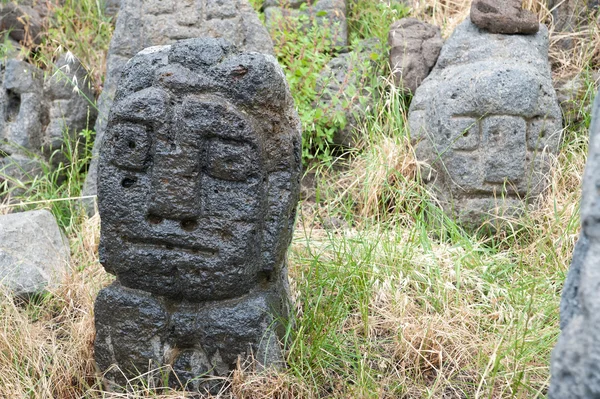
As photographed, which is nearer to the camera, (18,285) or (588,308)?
(588,308)

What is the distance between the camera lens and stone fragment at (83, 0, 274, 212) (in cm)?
363

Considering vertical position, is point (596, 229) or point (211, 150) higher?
point (596, 229)

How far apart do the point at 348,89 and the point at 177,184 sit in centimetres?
196

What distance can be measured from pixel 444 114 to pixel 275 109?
5.09 feet

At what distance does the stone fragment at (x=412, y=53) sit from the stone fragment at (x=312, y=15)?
0.33 metres

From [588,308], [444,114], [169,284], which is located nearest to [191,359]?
[169,284]

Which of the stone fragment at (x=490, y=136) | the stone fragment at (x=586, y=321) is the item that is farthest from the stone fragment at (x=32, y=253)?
the stone fragment at (x=586, y=321)

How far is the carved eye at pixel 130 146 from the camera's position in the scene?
6.48 feet

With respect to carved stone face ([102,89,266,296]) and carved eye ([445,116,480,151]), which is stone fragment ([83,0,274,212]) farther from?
carved stone face ([102,89,266,296])

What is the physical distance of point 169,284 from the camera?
81.5 inches

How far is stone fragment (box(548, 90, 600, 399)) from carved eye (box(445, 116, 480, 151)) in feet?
7.71

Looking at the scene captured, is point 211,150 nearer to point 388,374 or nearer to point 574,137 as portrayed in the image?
point 388,374

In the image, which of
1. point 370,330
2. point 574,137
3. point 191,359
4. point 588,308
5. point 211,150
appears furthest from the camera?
point 574,137

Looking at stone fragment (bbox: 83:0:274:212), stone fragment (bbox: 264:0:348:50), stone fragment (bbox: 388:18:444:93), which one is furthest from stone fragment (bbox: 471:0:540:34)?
stone fragment (bbox: 83:0:274:212)
